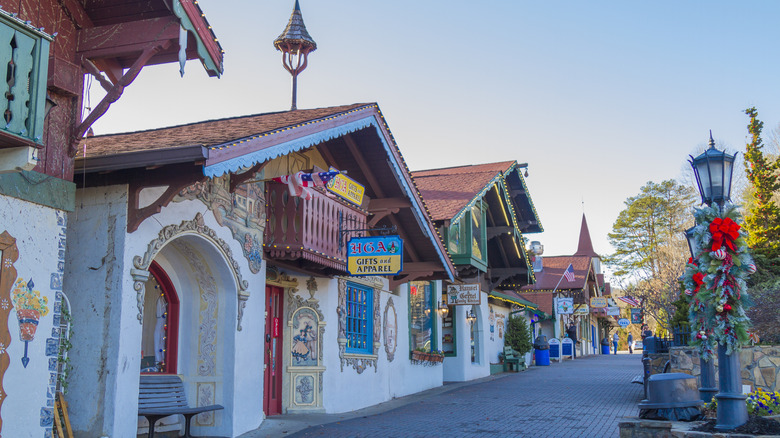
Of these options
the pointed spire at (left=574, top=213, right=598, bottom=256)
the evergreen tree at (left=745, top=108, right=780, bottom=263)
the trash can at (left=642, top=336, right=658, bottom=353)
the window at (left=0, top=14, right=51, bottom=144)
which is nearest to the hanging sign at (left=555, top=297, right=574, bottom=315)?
the evergreen tree at (left=745, top=108, right=780, bottom=263)

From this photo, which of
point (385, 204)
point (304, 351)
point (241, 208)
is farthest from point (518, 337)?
point (241, 208)

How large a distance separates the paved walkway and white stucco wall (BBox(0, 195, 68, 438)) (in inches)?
148

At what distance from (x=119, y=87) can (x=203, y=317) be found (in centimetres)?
392

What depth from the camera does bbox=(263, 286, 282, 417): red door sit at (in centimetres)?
1243

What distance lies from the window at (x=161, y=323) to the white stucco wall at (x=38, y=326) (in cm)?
261

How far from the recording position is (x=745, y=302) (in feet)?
27.1

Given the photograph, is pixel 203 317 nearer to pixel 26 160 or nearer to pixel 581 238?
pixel 26 160

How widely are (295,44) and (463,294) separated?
925 centimetres

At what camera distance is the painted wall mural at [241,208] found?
32.8 ft

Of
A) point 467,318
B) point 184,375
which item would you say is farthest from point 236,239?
point 467,318

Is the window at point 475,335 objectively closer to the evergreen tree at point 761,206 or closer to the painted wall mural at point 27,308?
the evergreen tree at point 761,206

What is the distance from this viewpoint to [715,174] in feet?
27.8

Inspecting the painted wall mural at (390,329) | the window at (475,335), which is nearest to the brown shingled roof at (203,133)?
the painted wall mural at (390,329)

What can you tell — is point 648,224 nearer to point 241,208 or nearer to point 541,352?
point 541,352
